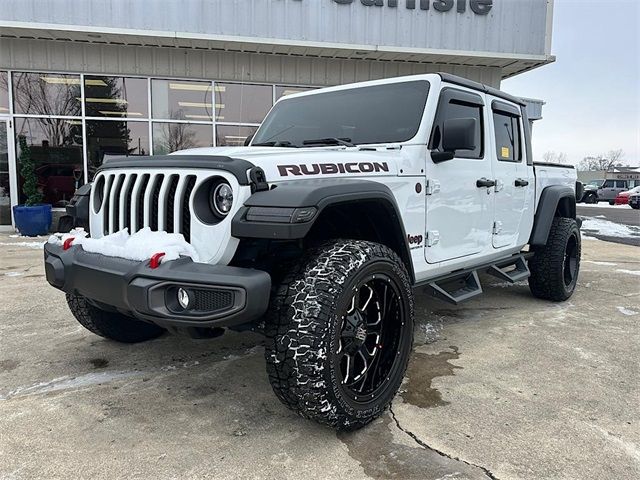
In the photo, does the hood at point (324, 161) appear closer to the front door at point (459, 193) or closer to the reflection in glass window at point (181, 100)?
the front door at point (459, 193)

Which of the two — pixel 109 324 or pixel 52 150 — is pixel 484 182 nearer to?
pixel 109 324

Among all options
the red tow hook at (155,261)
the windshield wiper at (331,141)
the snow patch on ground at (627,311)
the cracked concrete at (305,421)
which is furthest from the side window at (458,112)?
the snow patch on ground at (627,311)

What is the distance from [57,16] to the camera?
9375 millimetres

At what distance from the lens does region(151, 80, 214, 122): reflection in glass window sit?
1070 cm

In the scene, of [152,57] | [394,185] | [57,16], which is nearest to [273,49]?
[152,57]

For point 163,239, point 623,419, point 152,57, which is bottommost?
point 623,419

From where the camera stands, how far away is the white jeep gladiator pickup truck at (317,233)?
7.36ft

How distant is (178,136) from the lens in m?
11.0

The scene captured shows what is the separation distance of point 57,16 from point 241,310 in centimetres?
957

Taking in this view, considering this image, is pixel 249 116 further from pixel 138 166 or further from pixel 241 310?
pixel 241 310

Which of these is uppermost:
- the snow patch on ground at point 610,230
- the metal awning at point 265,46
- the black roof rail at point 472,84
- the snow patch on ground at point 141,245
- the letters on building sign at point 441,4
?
the letters on building sign at point 441,4

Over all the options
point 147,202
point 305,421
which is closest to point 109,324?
point 147,202

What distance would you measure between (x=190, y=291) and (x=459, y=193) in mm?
2251

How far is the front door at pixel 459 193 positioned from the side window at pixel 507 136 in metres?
0.29
